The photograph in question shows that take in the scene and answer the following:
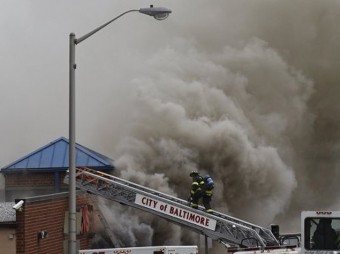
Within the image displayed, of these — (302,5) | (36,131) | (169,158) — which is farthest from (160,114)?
(36,131)

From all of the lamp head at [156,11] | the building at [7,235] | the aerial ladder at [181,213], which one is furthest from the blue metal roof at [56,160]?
the lamp head at [156,11]

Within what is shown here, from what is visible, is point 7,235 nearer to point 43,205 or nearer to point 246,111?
point 43,205

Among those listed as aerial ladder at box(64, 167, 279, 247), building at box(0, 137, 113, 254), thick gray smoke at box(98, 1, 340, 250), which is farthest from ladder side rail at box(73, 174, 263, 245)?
thick gray smoke at box(98, 1, 340, 250)

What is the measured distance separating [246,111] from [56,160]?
7376 millimetres

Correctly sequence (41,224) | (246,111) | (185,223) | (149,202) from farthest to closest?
(246,111) < (149,202) < (185,223) < (41,224)

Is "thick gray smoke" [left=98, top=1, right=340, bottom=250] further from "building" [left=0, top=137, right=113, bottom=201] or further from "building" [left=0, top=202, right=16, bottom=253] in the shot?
"building" [left=0, top=202, right=16, bottom=253]

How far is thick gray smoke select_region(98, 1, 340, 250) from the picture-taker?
1254 inches

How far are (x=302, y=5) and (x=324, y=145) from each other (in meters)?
5.84

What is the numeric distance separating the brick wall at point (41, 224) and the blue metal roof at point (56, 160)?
700cm

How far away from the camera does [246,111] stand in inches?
1351

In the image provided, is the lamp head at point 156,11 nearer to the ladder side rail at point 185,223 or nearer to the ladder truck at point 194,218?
the ladder truck at point 194,218

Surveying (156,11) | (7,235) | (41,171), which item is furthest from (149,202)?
(41,171)

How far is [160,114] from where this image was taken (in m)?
32.2

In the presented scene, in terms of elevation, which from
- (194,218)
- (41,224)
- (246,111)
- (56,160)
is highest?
(246,111)
